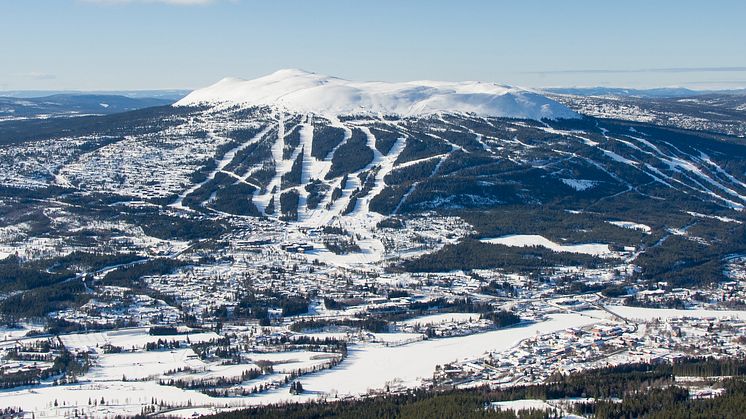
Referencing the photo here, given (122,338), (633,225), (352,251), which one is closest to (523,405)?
(122,338)

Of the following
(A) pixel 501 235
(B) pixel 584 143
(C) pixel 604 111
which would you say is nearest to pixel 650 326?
(A) pixel 501 235

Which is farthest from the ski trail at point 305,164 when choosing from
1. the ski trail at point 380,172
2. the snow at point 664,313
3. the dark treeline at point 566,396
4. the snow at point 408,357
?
the dark treeline at point 566,396

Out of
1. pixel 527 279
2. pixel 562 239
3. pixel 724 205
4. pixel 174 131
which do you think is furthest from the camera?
pixel 174 131

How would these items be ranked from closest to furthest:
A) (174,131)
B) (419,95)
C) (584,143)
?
(584,143) < (174,131) < (419,95)

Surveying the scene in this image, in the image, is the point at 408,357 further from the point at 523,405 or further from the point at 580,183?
the point at 580,183

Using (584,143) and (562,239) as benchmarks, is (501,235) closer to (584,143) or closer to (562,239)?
(562,239)

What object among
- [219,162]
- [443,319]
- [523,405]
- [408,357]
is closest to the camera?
[523,405]
